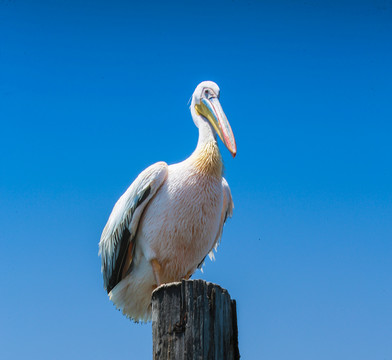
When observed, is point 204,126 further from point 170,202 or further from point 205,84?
point 170,202

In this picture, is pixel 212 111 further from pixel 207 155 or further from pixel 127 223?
pixel 127 223

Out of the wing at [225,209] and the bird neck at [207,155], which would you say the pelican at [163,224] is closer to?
the bird neck at [207,155]

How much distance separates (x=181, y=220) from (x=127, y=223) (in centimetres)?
60

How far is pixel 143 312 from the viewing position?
6.11 m

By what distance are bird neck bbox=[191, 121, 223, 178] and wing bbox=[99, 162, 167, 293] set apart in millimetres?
346

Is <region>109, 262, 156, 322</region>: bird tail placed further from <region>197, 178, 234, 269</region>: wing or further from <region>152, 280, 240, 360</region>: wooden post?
<region>152, 280, 240, 360</region>: wooden post

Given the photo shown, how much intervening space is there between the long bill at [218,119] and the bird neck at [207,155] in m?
0.10

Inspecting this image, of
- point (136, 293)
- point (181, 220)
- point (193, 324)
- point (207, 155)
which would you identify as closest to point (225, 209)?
point (207, 155)

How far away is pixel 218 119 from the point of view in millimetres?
6184

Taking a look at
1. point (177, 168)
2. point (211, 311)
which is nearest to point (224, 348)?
point (211, 311)

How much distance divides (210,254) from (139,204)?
1.35 meters

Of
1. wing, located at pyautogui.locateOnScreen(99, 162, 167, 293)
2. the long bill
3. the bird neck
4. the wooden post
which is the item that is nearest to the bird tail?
wing, located at pyautogui.locateOnScreen(99, 162, 167, 293)

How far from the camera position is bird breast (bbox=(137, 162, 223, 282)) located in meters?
5.67

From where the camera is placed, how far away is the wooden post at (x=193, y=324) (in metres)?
3.29
